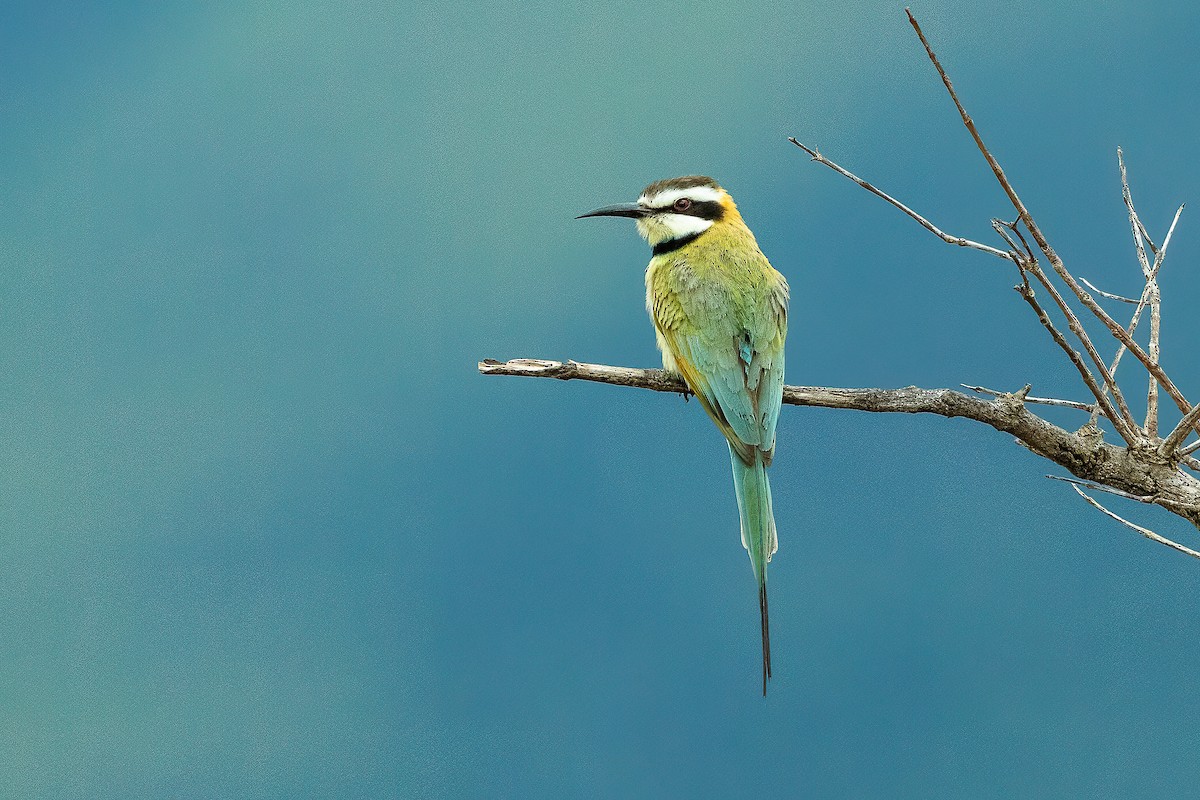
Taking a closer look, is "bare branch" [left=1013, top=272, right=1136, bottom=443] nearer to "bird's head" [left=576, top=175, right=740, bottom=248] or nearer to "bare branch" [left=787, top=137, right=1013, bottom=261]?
"bare branch" [left=787, top=137, right=1013, bottom=261]

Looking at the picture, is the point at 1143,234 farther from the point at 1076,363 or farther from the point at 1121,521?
the point at 1121,521

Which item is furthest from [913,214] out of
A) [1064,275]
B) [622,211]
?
[622,211]

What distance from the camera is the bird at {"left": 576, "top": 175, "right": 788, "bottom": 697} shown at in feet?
9.10

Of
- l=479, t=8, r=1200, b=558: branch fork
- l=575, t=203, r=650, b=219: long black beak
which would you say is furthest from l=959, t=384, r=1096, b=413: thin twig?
l=575, t=203, r=650, b=219: long black beak

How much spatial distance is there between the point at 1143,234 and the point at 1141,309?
0.22 metres

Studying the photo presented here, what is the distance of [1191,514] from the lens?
2.50 meters

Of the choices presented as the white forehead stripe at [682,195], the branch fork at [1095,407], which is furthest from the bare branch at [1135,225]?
the white forehead stripe at [682,195]

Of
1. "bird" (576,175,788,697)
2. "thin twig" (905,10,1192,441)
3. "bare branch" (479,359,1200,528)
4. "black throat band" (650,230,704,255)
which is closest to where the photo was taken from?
"thin twig" (905,10,1192,441)

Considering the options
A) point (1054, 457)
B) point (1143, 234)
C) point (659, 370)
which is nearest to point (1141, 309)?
point (1143, 234)

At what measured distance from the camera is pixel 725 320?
2.97 meters

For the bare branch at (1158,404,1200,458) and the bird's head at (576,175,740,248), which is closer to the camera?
the bare branch at (1158,404,1200,458)

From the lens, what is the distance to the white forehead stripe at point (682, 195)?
11.0 ft

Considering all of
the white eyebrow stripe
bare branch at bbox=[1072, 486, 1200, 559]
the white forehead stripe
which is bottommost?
bare branch at bbox=[1072, 486, 1200, 559]

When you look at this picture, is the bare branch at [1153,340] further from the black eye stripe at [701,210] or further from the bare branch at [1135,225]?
the black eye stripe at [701,210]
